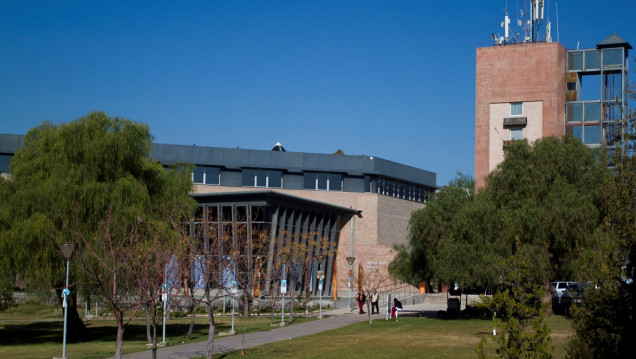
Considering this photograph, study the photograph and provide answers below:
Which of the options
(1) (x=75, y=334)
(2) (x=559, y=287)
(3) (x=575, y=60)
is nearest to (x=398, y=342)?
(1) (x=75, y=334)

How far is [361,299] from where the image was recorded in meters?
50.3

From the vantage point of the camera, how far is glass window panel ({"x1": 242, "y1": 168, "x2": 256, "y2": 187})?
237 ft

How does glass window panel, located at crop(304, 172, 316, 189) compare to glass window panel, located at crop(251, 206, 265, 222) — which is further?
glass window panel, located at crop(304, 172, 316, 189)

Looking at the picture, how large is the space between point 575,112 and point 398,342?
38.8 metres

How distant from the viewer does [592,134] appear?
61.0 m

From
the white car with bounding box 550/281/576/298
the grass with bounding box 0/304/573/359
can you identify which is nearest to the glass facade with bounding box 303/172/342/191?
the white car with bounding box 550/281/576/298

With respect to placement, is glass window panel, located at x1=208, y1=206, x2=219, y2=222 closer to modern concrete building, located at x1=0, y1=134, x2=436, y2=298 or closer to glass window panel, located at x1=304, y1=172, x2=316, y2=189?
modern concrete building, located at x1=0, y1=134, x2=436, y2=298

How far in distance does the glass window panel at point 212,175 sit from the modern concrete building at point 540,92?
23781 millimetres

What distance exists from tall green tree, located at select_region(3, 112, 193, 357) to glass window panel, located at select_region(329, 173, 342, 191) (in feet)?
→ 121

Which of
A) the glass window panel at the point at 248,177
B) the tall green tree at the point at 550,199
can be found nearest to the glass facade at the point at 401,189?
the glass window panel at the point at 248,177

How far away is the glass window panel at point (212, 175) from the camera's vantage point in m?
71.9

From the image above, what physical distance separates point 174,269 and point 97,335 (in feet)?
37.9

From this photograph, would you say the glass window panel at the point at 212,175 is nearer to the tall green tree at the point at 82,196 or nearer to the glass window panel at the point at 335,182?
the glass window panel at the point at 335,182

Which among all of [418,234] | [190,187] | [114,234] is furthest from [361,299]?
[114,234]
